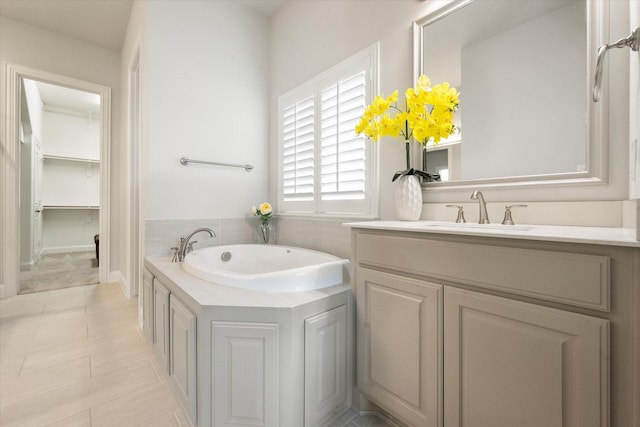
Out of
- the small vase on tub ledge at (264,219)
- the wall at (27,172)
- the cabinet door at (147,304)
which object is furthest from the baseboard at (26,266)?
the small vase on tub ledge at (264,219)

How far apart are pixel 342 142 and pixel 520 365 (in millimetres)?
1619

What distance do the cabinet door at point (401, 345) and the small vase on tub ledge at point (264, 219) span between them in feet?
4.72

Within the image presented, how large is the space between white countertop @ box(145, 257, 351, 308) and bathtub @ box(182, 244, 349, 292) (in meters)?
0.03

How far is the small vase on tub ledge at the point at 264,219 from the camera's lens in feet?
8.50

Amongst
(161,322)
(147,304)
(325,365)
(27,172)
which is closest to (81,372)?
(147,304)

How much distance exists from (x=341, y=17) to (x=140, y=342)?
9.34 ft

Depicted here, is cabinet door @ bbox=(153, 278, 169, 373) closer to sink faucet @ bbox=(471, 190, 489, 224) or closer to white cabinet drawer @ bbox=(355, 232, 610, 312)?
white cabinet drawer @ bbox=(355, 232, 610, 312)

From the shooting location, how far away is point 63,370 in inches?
67.6

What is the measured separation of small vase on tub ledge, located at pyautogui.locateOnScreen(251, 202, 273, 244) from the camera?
102 inches

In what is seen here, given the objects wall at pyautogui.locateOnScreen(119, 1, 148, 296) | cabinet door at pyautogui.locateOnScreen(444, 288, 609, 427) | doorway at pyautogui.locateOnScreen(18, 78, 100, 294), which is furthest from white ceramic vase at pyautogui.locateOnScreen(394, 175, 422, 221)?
doorway at pyautogui.locateOnScreen(18, 78, 100, 294)

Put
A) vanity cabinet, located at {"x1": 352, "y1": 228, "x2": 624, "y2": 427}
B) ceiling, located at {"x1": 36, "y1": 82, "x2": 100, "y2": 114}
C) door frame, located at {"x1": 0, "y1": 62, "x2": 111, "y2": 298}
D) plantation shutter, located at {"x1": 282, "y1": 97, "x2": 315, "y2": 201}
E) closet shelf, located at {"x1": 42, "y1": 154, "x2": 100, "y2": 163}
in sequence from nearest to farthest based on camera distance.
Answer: vanity cabinet, located at {"x1": 352, "y1": 228, "x2": 624, "y2": 427}
plantation shutter, located at {"x1": 282, "y1": 97, "x2": 315, "y2": 201}
door frame, located at {"x1": 0, "y1": 62, "x2": 111, "y2": 298}
ceiling, located at {"x1": 36, "y1": 82, "x2": 100, "y2": 114}
closet shelf, located at {"x1": 42, "y1": 154, "x2": 100, "y2": 163}

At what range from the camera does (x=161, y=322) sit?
168 centimetres

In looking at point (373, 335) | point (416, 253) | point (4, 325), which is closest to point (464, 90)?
point (416, 253)

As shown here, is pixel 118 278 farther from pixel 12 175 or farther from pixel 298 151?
pixel 298 151
